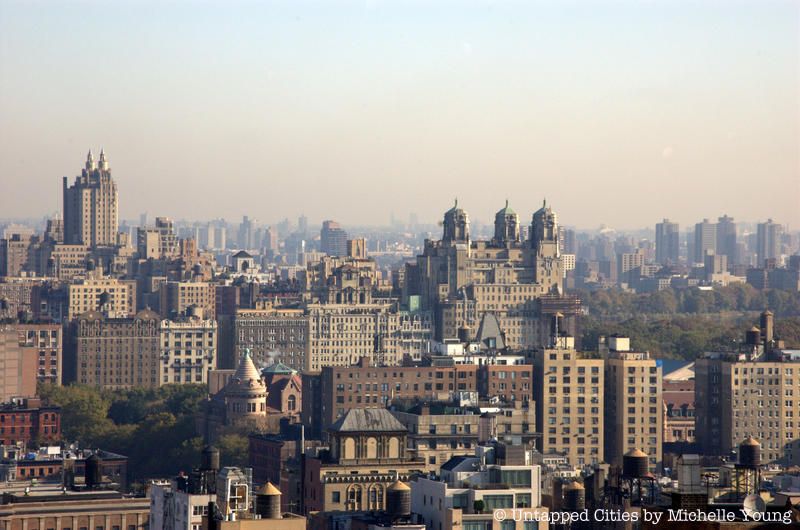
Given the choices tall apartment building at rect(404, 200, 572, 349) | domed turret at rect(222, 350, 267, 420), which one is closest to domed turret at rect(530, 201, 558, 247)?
tall apartment building at rect(404, 200, 572, 349)

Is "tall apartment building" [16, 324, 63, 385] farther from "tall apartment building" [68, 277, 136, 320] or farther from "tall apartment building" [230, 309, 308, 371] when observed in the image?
"tall apartment building" [68, 277, 136, 320]

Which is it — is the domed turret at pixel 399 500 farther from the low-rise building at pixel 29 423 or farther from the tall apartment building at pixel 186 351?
the tall apartment building at pixel 186 351

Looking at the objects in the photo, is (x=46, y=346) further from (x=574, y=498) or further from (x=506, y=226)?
(x=574, y=498)

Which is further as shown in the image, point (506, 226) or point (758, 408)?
point (506, 226)

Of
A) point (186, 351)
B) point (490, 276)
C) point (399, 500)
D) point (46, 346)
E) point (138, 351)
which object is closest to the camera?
point (399, 500)

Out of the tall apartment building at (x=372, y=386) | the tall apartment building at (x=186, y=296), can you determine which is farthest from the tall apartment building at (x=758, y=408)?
the tall apartment building at (x=186, y=296)

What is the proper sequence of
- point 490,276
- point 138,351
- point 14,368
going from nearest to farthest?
1. point 14,368
2. point 138,351
3. point 490,276

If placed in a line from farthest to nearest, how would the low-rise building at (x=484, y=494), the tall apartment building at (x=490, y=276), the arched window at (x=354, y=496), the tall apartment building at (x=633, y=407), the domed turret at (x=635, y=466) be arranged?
1. the tall apartment building at (x=490, y=276)
2. the tall apartment building at (x=633, y=407)
3. the arched window at (x=354, y=496)
4. the domed turret at (x=635, y=466)
5. the low-rise building at (x=484, y=494)

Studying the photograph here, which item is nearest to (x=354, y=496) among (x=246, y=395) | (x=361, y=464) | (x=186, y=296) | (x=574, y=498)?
(x=361, y=464)
